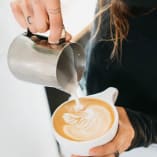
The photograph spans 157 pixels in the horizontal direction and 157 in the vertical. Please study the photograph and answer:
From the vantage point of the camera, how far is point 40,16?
21.9 inches

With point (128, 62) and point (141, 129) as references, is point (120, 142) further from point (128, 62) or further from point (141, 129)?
point (128, 62)

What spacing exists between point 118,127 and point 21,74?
0.19 m

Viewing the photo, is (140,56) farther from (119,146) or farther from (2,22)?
(2,22)

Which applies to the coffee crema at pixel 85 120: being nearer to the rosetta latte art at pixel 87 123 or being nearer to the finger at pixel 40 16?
the rosetta latte art at pixel 87 123

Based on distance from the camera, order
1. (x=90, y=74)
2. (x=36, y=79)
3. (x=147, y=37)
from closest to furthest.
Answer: (x=36, y=79), (x=147, y=37), (x=90, y=74)

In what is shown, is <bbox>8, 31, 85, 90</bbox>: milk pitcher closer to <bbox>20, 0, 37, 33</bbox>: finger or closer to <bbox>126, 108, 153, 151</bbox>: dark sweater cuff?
<bbox>20, 0, 37, 33</bbox>: finger

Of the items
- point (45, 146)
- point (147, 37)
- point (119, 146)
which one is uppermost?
point (147, 37)

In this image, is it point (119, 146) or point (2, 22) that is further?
point (2, 22)

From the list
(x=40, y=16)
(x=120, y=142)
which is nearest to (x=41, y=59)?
(x=40, y=16)

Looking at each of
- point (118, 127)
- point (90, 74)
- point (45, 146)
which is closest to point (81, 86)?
point (90, 74)

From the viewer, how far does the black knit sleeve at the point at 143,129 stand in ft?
2.15

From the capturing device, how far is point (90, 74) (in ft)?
2.80

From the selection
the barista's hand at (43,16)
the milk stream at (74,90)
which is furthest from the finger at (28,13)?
the milk stream at (74,90)

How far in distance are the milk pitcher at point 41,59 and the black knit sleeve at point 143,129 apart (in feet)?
0.50
